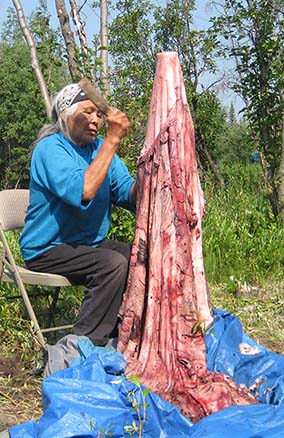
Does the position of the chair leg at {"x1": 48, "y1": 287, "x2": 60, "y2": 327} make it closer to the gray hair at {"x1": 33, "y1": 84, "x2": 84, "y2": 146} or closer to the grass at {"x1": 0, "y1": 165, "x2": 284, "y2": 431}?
the grass at {"x1": 0, "y1": 165, "x2": 284, "y2": 431}

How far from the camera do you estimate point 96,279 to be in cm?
379

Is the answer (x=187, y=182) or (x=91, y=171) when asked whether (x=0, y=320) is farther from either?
(x=187, y=182)

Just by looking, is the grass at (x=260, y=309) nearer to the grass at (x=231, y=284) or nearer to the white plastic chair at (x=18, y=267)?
the grass at (x=231, y=284)

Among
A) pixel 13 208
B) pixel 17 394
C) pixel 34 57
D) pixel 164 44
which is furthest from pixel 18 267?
pixel 164 44

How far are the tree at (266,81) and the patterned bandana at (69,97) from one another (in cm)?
343

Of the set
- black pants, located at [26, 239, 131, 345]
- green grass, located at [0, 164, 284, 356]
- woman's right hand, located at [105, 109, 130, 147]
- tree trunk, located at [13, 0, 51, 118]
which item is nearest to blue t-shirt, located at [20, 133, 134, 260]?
black pants, located at [26, 239, 131, 345]

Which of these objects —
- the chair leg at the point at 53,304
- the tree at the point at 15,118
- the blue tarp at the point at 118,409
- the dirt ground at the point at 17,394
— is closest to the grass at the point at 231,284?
the dirt ground at the point at 17,394

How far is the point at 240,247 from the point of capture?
20.5 feet

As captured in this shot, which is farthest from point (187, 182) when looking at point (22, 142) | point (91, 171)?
point (22, 142)

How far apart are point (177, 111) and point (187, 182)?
357 mm

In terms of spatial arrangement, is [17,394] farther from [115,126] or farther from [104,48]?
[104,48]

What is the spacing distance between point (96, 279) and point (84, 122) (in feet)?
2.93

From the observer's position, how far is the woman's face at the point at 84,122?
13.1 feet

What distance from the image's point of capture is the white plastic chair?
12.8 feet
